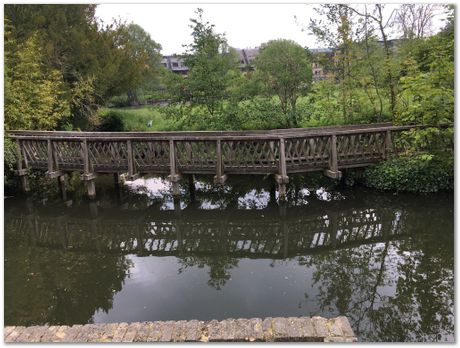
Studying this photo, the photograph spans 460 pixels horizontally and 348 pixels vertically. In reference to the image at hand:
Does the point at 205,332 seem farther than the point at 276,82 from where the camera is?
No

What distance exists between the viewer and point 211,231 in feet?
33.0

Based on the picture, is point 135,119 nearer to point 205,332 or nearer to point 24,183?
point 24,183

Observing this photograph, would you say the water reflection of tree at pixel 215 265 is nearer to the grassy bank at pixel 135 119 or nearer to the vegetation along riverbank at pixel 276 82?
the vegetation along riverbank at pixel 276 82

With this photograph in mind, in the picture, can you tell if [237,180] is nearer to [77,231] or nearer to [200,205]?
[200,205]

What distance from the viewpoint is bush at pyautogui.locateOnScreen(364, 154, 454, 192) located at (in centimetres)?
1121

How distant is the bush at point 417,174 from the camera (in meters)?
11.2

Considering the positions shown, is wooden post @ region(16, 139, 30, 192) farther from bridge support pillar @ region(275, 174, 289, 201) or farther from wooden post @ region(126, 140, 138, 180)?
bridge support pillar @ region(275, 174, 289, 201)

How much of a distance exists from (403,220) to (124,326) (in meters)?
7.43

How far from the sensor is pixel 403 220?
9883 millimetres

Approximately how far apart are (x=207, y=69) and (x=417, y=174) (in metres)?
8.68

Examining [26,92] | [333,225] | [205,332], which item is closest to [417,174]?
[333,225]

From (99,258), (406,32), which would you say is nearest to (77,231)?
(99,258)

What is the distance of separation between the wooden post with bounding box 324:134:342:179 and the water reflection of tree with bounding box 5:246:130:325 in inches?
246

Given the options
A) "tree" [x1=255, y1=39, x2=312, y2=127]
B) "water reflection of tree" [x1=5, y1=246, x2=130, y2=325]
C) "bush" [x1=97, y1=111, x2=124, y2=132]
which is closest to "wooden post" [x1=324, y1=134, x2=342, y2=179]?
"water reflection of tree" [x1=5, y1=246, x2=130, y2=325]
